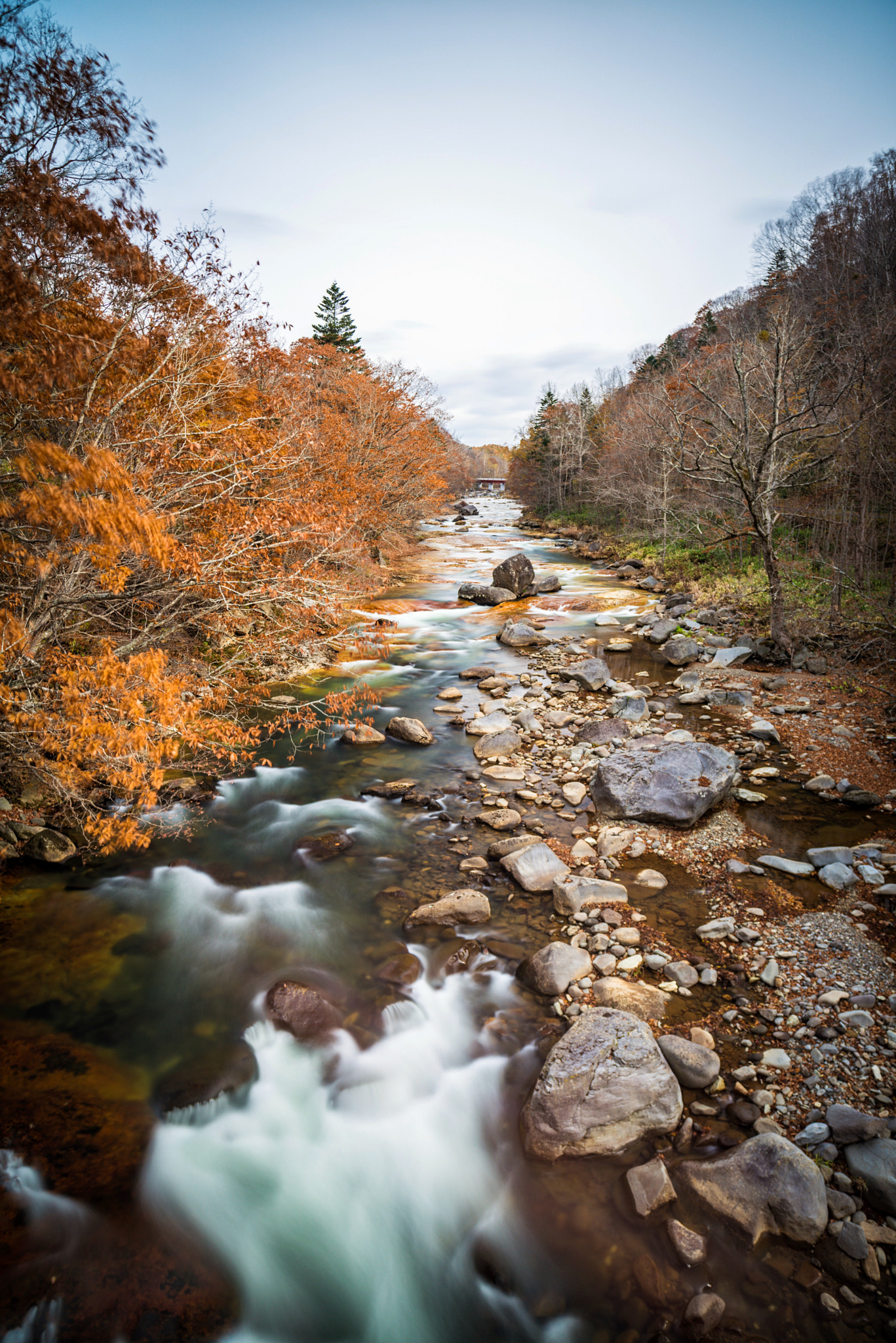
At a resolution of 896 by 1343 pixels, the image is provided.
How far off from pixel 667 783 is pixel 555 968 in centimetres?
304

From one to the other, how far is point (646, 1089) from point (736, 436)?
12838mm

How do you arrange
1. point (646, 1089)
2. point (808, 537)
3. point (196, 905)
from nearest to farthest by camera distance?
point (646, 1089)
point (196, 905)
point (808, 537)

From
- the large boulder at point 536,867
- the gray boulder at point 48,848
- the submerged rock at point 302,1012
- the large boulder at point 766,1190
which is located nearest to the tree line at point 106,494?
the gray boulder at point 48,848

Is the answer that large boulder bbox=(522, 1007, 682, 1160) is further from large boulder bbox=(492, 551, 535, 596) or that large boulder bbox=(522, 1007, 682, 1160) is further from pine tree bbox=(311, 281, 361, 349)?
pine tree bbox=(311, 281, 361, 349)

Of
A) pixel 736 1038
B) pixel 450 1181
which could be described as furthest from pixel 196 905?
pixel 736 1038

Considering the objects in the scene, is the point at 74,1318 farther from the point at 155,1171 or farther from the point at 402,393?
the point at 402,393

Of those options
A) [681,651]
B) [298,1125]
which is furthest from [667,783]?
[681,651]

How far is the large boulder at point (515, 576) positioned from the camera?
22.5m

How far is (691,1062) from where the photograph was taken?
397cm

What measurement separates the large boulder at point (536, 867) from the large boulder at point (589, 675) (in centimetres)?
612

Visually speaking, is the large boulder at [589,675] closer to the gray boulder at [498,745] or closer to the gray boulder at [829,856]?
the gray boulder at [498,745]

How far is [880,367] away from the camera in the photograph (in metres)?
12.8

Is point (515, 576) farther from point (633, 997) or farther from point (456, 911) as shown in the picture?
point (633, 997)

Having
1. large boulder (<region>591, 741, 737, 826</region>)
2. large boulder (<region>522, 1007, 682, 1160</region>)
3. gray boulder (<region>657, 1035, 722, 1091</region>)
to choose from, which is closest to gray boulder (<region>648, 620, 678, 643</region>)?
large boulder (<region>591, 741, 737, 826</region>)
